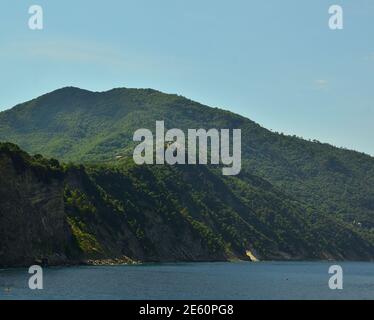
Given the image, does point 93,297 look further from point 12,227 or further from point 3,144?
point 3,144

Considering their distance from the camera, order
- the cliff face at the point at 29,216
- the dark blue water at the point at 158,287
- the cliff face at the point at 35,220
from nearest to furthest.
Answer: the dark blue water at the point at 158,287 → the cliff face at the point at 29,216 → the cliff face at the point at 35,220

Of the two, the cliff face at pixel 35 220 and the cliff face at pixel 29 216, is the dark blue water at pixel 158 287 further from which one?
the cliff face at pixel 35 220

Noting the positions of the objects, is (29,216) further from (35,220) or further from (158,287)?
(158,287)

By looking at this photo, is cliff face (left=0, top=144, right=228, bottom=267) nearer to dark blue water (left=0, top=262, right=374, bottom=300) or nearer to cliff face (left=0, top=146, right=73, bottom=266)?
cliff face (left=0, top=146, right=73, bottom=266)

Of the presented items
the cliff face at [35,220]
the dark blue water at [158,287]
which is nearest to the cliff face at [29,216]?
the cliff face at [35,220]

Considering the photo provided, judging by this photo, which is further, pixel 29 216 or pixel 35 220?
pixel 35 220

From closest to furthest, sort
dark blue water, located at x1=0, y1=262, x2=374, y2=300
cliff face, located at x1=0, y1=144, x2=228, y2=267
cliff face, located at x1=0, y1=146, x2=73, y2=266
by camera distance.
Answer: dark blue water, located at x1=0, y1=262, x2=374, y2=300
cliff face, located at x1=0, y1=146, x2=73, y2=266
cliff face, located at x1=0, y1=144, x2=228, y2=267

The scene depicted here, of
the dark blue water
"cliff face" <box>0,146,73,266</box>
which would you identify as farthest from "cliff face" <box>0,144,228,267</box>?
the dark blue water

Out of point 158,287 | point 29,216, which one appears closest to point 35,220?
point 29,216

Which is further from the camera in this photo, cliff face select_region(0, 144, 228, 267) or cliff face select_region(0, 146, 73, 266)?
cliff face select_region(0, 144, 228, 267)

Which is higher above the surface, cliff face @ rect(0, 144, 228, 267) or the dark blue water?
cliff face @ rect(0, 144, 228, 267)

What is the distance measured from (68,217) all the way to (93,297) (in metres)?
99.1
